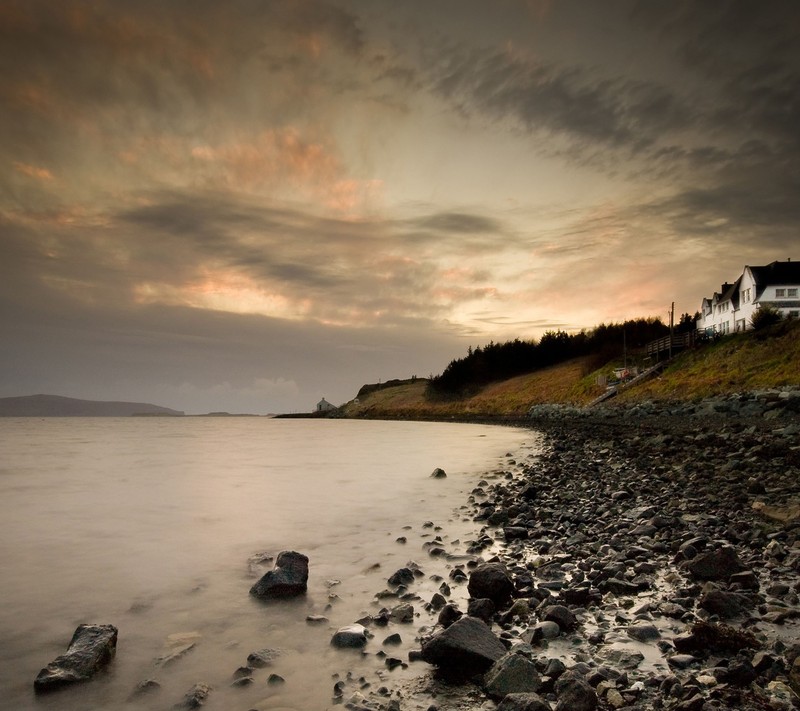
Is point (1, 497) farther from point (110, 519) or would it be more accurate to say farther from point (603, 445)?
point (603, 445)

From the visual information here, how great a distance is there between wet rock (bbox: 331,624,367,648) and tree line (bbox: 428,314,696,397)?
10542 cm

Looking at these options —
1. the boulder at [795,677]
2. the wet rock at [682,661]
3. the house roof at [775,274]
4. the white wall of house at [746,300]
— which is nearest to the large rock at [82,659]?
the wet rock at [682,661]

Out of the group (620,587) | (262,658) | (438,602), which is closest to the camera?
(262,658)

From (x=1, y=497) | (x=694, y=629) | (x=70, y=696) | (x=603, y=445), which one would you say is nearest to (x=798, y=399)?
(x=603, y=445)

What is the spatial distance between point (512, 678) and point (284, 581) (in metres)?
4.19

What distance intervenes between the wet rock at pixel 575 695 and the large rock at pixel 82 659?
4.69 meters

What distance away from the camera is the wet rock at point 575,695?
3847mm

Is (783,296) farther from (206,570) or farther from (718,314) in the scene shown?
(206,570)

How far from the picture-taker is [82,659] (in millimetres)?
5215

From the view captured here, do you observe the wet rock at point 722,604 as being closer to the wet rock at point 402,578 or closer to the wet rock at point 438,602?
the wet rock at point 438,602

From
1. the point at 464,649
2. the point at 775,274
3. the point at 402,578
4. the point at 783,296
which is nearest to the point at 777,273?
the point at 775,274

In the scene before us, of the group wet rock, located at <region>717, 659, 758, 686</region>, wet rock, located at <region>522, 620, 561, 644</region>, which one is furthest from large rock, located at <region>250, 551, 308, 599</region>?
wet rock, located at <region>717, 659, 758, 686</region>

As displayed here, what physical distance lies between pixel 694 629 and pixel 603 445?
913 inches

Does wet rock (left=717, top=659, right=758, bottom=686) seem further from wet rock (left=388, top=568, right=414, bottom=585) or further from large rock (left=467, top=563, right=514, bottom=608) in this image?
wet rock (left=388, top=568, right=414, bottom=585)
